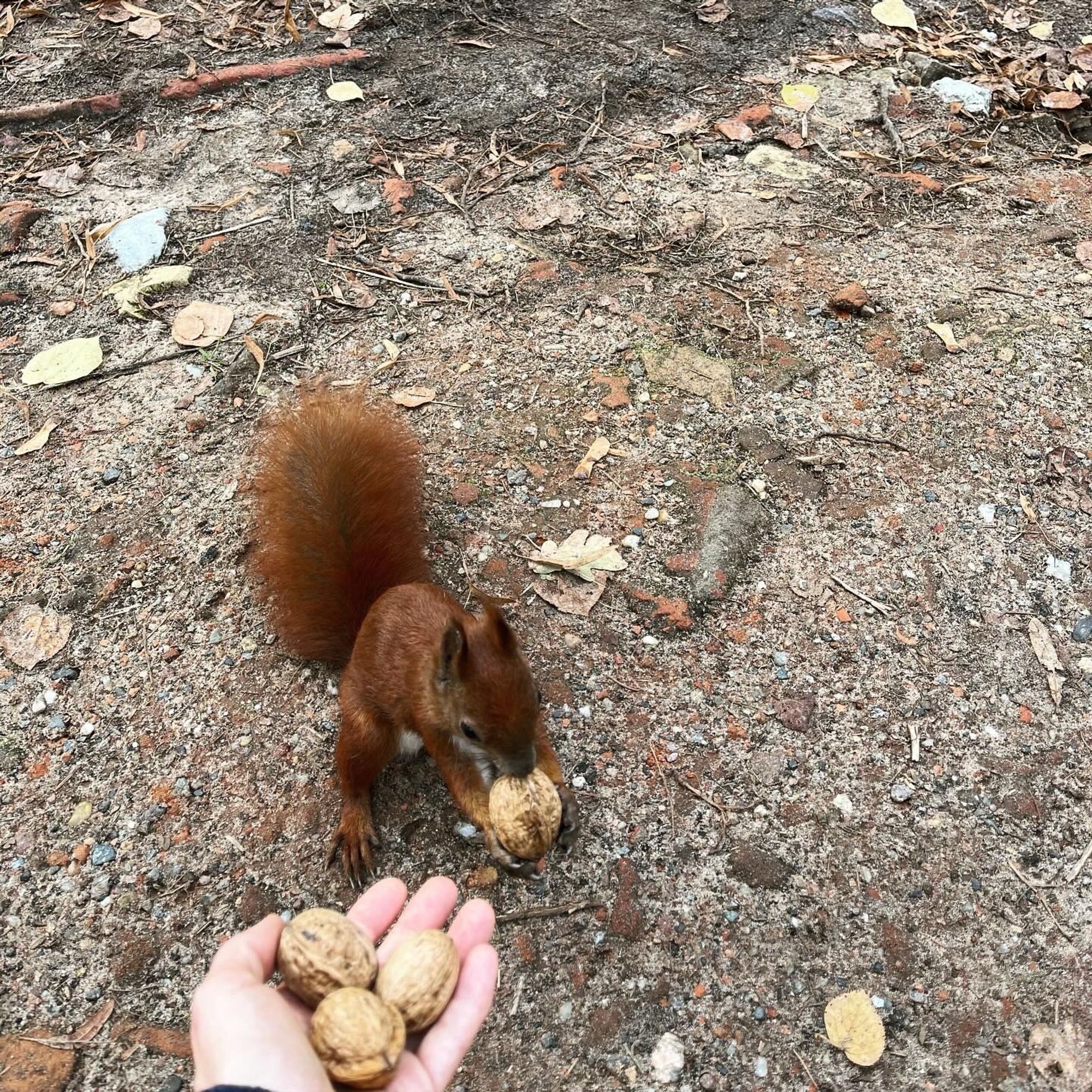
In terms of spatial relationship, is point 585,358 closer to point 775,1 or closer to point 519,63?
point 519,63

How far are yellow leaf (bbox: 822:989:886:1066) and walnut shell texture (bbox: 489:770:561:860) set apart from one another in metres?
0.54

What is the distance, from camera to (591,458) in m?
2.29

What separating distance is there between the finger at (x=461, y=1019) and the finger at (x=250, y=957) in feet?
0.82

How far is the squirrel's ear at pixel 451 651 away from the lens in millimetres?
1479

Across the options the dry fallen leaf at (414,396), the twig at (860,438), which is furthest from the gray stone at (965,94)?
the dry fallen leaf at (414,396)

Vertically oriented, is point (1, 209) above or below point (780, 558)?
above

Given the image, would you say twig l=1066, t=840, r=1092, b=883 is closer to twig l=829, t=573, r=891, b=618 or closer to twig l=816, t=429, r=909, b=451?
twig l=829, t=573, r=891, b=618

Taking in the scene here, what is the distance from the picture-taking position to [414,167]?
3.08 metres

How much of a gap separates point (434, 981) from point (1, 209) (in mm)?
2916

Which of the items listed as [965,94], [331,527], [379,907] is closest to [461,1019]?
[379,907]

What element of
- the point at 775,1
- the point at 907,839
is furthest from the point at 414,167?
the point at 907,839

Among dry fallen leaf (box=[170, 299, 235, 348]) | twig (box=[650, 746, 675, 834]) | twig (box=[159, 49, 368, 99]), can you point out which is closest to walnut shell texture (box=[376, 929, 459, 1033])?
twig (box=[650, 746, 675, 834])

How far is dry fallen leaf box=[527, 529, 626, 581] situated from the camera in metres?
2.07

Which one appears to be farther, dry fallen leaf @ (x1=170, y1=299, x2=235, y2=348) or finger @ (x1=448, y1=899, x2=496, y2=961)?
dry fallen leaf @ (x1=170, y1=299, x2=235, y2=348)
